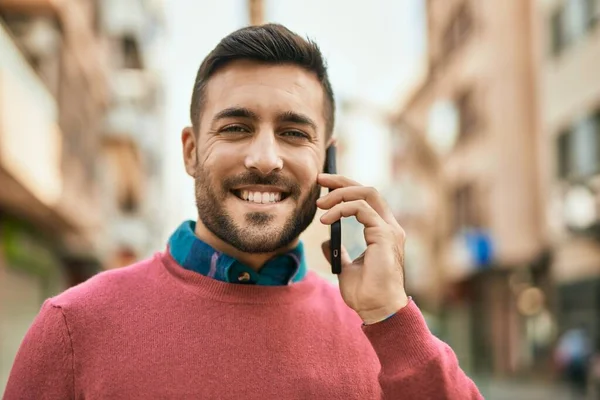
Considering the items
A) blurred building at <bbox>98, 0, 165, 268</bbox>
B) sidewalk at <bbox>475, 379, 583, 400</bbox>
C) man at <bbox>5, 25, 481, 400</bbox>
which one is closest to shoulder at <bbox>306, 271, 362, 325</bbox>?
man at <bbox>5, 25, 481, 400</bbox>

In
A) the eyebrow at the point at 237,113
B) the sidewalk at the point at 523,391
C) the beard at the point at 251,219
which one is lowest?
the sidewalk at the point at 523,391

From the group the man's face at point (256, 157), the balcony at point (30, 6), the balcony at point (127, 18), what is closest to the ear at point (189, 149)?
the man's face at point (256, 157)

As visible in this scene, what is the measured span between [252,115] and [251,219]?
292 mm

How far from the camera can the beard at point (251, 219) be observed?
2.43m

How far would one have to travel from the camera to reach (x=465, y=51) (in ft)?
101

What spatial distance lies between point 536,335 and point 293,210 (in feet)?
82.8

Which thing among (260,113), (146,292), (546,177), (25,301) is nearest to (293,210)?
(260,113)

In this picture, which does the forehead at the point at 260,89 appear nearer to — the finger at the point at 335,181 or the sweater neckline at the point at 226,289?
the finger at the point at 335,181

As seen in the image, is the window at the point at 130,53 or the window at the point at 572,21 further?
the window at the point at 130,53

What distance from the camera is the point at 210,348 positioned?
7.67 ft


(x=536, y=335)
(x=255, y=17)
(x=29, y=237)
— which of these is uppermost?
(x=255, y=17)

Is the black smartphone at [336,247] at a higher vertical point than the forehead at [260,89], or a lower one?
lower

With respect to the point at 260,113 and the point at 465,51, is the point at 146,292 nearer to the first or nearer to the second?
the point at 260,113

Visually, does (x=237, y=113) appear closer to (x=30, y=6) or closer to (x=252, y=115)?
(x=252, y=115)
